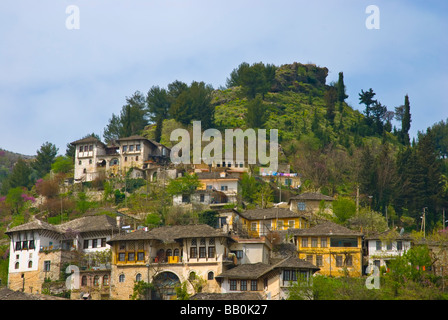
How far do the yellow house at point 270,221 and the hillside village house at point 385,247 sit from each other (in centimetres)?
966

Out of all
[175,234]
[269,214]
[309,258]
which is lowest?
[309,258]

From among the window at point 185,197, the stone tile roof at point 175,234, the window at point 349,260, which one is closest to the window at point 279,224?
the window at point 349,260

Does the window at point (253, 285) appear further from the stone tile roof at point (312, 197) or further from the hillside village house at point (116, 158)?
the hillside village house at point (116, 158)

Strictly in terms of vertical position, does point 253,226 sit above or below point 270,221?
below

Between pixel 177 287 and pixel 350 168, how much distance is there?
139ft

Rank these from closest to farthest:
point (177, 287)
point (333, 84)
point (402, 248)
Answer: point (177, 287) < point (402, 248) < point (333, 84)

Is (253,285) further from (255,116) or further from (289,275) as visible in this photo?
(255,116)

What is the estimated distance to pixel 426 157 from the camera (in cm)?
8812

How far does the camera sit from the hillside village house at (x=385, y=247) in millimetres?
68312

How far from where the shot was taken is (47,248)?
70125mm

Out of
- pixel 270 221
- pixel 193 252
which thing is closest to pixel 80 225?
pixel 193 252

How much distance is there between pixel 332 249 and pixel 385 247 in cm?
503
